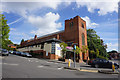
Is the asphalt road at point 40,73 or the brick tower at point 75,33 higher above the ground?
the brick tower at point 75,33

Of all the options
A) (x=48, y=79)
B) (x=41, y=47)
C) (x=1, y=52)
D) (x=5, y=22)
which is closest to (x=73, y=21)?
(x=41, y=47)

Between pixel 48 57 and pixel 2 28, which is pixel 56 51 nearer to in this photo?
pixel 48 57

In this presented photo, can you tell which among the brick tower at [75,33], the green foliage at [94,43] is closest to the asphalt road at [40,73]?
the brick tower at [75,33]

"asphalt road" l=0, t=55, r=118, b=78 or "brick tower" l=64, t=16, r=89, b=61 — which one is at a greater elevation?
"brick tower" l=64, t=16, r=89, b=61

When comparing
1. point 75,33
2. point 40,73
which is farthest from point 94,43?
point 40,73

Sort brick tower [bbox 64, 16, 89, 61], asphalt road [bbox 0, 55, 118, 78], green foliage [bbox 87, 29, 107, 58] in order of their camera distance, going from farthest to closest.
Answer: green foliage [bbox 87, 29, 107, 58] < brick tower [bbox 64, 16, 89, 61] < asphalt road [bbox 0, 55, 118, 78]

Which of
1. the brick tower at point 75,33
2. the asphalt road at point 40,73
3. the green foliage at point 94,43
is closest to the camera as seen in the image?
the asphalt road at point 40,73

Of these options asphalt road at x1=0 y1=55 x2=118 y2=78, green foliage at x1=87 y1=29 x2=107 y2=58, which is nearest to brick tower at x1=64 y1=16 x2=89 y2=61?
green foliage at x1=87 y1=29 x2=107 y2=58

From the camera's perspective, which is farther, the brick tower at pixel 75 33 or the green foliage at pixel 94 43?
the green foliage at pixel 94 43

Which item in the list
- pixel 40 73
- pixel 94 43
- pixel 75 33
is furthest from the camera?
pixel 94 43

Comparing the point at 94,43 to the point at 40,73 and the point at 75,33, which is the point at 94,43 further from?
the point at 40,73

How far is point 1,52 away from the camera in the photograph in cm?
2427

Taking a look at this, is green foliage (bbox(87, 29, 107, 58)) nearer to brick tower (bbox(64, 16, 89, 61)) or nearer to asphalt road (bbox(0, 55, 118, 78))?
brick tower (bbox(64, 16, 89, 61))

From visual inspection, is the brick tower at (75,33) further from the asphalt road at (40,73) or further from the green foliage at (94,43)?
the asphalt road at (40,73)
